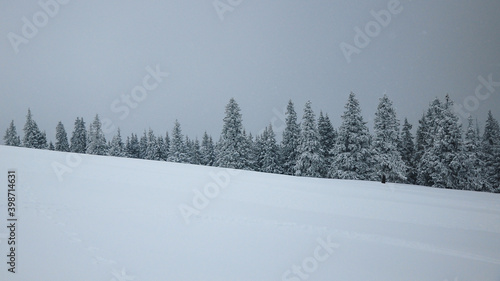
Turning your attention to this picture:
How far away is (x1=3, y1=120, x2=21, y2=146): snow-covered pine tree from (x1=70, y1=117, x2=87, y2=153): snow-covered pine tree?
1340 cm

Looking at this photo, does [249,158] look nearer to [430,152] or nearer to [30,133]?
[430,152]

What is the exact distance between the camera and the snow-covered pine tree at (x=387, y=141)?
3672cm

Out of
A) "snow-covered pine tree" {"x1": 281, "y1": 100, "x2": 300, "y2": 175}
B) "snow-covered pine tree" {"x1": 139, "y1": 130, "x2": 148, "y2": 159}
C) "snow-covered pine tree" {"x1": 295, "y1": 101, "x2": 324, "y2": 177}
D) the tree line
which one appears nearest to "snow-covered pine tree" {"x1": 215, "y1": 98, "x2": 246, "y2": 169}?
the tree line

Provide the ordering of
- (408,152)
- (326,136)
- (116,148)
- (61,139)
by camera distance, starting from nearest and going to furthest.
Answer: (326,136) < (408,152) < (116,148) < (61,139)

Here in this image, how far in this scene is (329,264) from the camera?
7.48 meters

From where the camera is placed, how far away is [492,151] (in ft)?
146

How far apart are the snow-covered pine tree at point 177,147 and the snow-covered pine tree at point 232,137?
1519cm

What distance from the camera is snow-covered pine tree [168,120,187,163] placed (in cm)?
5769

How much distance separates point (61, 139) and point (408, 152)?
241ft

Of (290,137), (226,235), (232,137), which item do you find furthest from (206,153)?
(226,235)

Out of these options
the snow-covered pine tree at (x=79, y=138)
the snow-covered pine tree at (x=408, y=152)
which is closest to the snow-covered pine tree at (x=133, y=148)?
the snow-covered pine tree at (x=79, y=138)

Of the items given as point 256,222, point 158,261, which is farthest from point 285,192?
point 158,261

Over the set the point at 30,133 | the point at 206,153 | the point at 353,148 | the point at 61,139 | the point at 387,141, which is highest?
the point at 30,133

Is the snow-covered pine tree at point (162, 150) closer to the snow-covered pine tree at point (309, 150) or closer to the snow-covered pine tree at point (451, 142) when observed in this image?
the snow-covered pine tree at point (309, 150)
